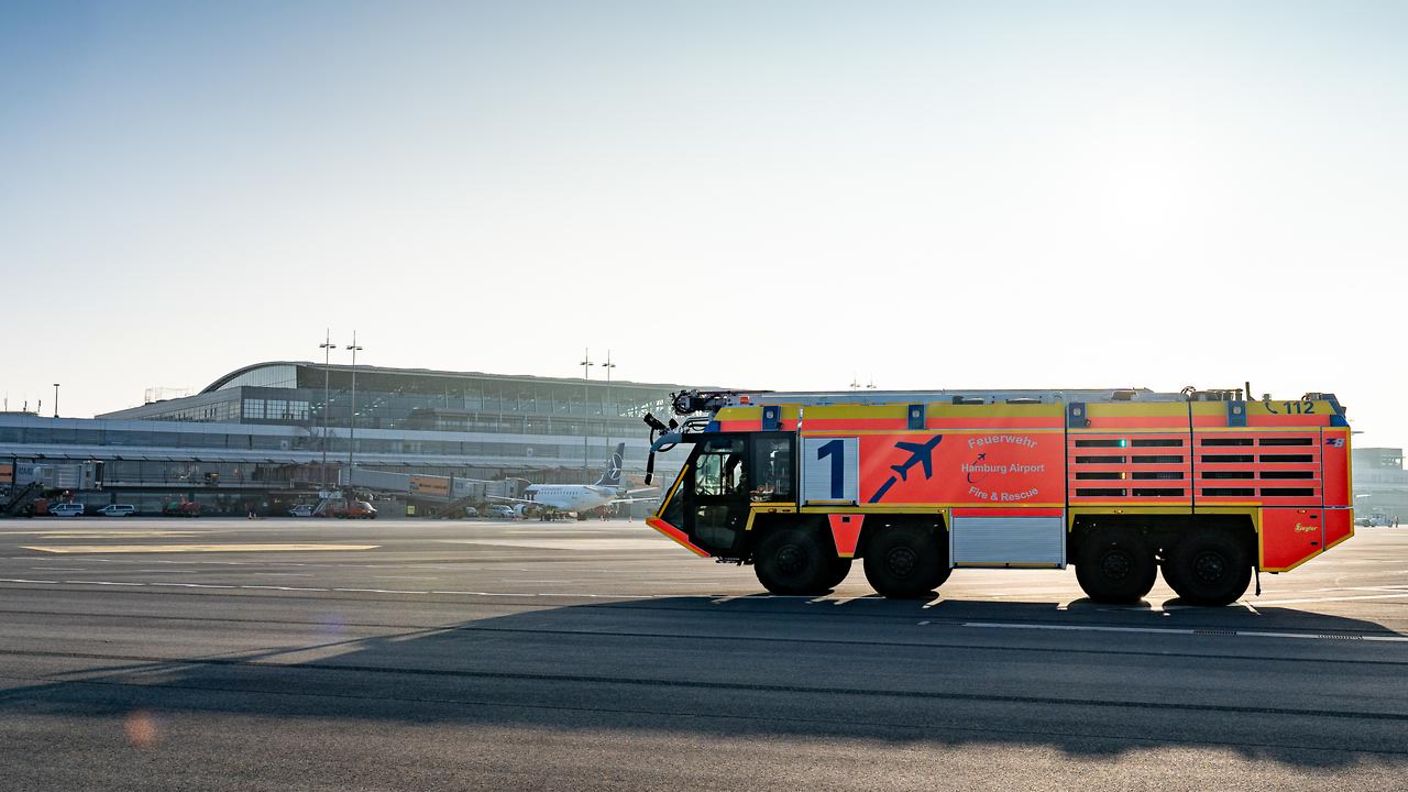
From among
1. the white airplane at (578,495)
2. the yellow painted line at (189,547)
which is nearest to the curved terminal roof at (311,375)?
the white airplane at (578,495)

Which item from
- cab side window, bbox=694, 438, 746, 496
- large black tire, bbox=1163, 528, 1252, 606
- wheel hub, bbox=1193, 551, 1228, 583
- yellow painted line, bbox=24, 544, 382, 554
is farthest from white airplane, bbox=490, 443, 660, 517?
wheel hub, bbox=1193, 551, 1228, 583

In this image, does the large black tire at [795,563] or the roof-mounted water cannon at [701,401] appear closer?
the large black tire at [795,563]

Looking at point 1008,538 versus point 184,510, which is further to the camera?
point 184,510

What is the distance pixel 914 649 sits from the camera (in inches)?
548

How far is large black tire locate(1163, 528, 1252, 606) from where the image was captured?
19750 mm

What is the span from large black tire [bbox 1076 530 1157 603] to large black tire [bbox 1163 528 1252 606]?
0.42 m

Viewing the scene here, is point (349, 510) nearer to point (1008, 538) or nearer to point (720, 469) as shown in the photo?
point (720, 469)

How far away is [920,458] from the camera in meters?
21.3

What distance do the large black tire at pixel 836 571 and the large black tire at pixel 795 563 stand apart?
0.06 metres

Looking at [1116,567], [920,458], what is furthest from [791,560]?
[1116,567]

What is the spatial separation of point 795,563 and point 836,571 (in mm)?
1116

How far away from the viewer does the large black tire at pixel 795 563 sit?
21625 millimetres

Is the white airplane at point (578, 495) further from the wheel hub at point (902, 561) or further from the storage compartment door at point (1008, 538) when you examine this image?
the storage compartment door at point (1008, 538)

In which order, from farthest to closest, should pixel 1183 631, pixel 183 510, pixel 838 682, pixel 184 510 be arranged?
pixel 183 510, pixel 184 510, pixel 1183 631, pixel 838 682
